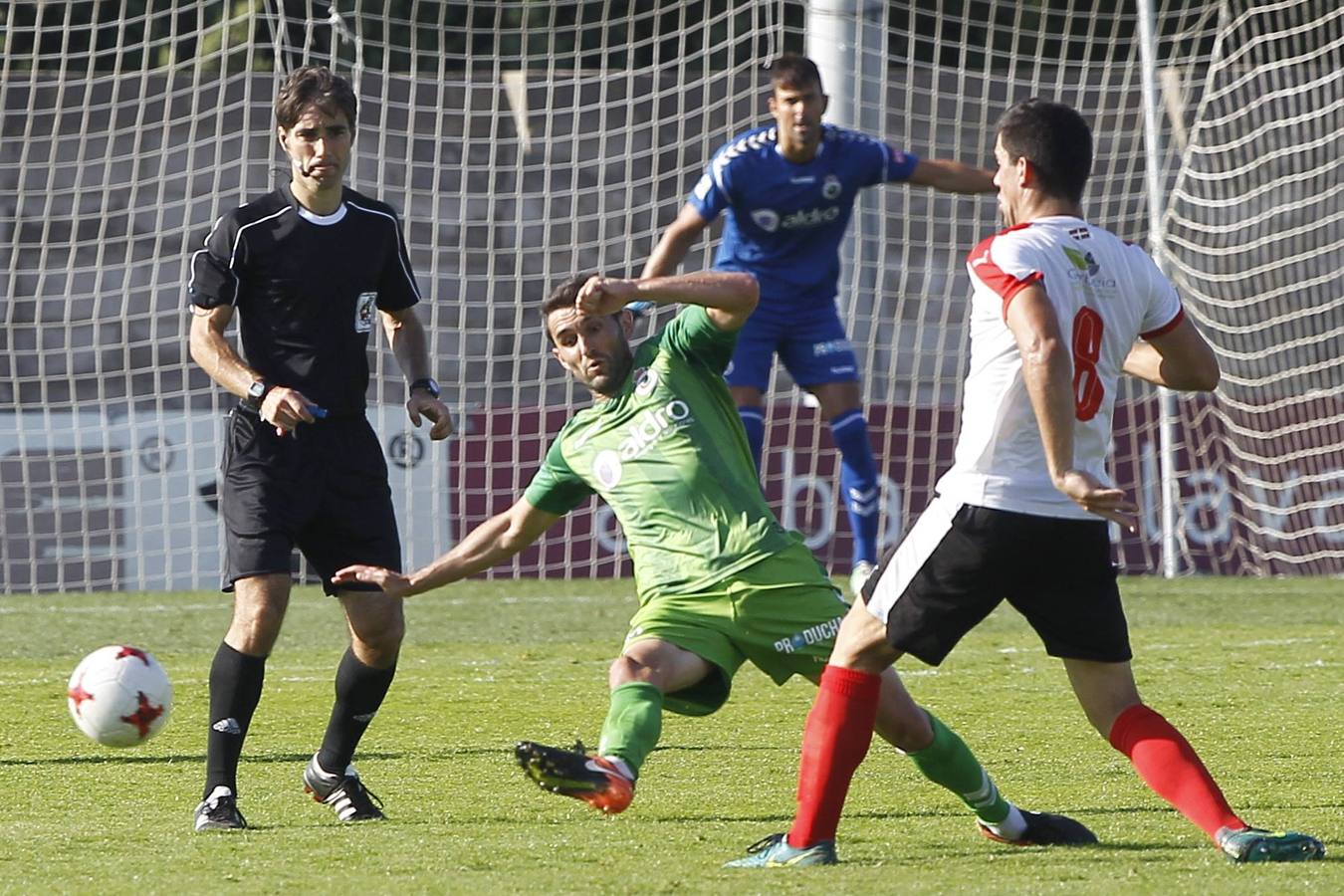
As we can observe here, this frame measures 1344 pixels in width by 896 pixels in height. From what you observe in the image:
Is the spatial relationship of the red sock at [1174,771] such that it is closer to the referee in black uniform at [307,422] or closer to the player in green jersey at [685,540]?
the player in green jersey at [685,540]

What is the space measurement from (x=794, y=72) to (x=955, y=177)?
0.88 m

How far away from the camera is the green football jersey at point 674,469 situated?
462 centimetres

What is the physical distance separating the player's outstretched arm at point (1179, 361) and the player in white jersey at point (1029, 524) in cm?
7

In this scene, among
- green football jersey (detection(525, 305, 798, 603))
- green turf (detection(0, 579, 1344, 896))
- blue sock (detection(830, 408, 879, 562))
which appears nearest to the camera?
green turf (detection(0, 579, 1344, 896))

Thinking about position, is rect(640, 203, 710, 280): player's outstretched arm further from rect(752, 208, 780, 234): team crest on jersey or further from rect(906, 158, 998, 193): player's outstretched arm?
rect(906, 158, 998, 193): player's outstretched arm

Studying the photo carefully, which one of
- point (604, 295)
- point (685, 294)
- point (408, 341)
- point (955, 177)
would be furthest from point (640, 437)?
point (955, 177)

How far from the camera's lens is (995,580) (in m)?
4.03

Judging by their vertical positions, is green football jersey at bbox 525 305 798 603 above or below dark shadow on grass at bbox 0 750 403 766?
above

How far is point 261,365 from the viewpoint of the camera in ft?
17.0

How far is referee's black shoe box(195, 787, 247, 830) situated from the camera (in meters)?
4.76

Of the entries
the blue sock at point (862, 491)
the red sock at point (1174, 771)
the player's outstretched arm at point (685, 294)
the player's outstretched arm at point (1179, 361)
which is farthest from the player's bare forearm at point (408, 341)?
the blue sock at point (862, 491)

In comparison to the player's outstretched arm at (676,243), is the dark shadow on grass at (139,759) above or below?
below

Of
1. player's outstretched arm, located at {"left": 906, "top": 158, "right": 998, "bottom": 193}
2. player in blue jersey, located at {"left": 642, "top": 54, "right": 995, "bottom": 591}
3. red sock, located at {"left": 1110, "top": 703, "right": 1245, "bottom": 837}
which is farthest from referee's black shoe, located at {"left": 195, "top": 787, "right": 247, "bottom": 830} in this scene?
player's outstretched arm, located at {"left": 906, "top": 158, "right": 998, "bottom": 193}

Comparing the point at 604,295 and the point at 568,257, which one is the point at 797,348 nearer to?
the point at 604,295
